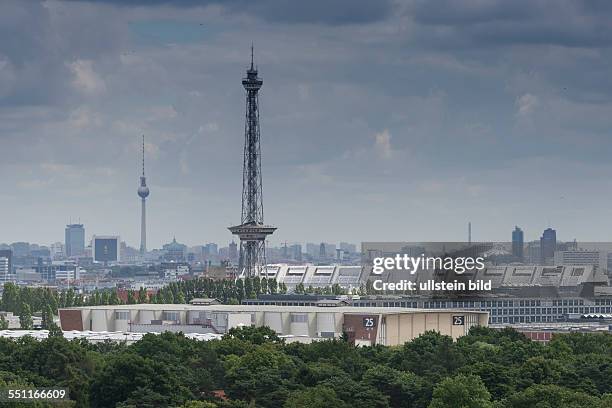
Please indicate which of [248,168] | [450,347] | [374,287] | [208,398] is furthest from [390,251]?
[208,398]

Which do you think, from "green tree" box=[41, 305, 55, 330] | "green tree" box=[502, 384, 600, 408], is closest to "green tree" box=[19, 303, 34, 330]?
"green tree" box=[41, 305, 55, 330]

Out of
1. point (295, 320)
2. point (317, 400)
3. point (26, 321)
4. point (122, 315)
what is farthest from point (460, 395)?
point (26, 321)

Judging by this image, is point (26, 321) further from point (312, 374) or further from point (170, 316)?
point (312, 374)

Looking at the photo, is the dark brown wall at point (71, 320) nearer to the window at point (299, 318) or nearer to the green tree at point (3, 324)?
the green tree at point (3, 324)

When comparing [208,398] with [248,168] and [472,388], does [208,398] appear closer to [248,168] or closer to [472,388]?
[472,388]

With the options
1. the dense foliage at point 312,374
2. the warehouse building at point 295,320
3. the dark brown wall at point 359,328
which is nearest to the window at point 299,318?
the warehouse building at point 295,320
